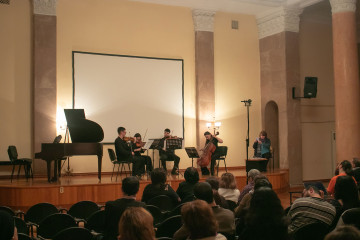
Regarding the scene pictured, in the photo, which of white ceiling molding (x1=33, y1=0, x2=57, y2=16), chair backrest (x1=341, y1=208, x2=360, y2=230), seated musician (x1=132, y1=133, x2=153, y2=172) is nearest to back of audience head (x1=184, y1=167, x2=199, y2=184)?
chair backrest (x1=341, y1=208, x2=360, y2=230)

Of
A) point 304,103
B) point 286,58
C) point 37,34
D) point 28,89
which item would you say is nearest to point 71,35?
point 37,34

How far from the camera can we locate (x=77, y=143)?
28.0 feet

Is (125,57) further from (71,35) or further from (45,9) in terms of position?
(45,9)

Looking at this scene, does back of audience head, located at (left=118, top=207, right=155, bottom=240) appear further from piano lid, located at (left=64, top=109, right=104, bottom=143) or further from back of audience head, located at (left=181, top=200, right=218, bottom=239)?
piano lid, located at (left=64, top=109, right=104, bottom=143)

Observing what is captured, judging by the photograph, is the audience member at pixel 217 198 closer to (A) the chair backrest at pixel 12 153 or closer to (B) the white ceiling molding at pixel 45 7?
(A) the chair backrest at pixel 12 153

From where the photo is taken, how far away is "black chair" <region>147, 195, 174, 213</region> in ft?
16.8

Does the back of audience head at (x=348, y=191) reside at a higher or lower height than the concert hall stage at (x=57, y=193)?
higher

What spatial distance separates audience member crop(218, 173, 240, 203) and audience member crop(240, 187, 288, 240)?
9.24 feet

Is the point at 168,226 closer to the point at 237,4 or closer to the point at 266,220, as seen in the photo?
the point at 266,220

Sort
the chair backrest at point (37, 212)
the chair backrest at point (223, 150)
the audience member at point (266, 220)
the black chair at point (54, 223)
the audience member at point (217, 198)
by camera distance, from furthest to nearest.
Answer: the chair backrest at point (223, 150) < the chair backrest at point (37, 212) < the audience member at point (217, 198) < the black chair at point (54, 223) < the audience member at point (266, 220)

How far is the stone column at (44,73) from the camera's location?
10609mm

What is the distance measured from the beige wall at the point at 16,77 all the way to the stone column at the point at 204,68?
479cm

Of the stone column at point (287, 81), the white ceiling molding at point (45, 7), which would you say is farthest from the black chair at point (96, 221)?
the stone column at point (287, 81)

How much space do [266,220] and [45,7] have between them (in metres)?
9.82
